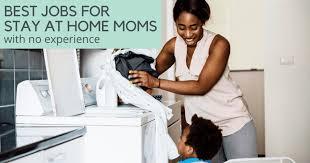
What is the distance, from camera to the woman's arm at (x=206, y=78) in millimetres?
1905

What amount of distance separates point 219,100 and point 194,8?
451mm

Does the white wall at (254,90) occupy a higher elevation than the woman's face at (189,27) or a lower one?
lower

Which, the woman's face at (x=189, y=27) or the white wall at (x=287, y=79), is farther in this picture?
the white wall at (x=287, y=79)

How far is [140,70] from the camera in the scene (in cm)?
216

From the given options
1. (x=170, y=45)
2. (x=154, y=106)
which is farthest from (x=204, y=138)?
(x=170, y=45)

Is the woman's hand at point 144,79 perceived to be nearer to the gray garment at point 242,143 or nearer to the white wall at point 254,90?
the gray garment at point 242,143

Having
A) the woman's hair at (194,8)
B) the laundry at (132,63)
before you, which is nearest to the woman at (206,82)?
the woman's hair at (194,8)

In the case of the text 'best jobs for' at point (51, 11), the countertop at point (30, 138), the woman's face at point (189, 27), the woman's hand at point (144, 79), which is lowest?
the countertop at point (30, 138)

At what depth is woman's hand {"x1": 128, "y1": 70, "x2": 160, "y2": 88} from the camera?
194cm

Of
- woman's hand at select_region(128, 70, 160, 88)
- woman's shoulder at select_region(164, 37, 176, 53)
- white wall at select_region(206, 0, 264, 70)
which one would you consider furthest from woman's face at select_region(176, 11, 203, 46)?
white wall at select_region(206, 0, 264, 70)

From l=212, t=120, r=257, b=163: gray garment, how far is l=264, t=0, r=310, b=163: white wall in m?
1.91

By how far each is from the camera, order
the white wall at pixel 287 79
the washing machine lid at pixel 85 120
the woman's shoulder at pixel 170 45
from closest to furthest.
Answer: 1. the washing machine lid at pixel 85 120
2. the woman's shoulder at pixel 170 45
3. the white wall at pixel 287 79

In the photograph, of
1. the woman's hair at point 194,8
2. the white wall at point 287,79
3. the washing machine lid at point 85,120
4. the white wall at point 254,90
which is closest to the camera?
the washing machine lid at point 85,120

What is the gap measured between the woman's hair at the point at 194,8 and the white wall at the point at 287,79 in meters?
2.02
